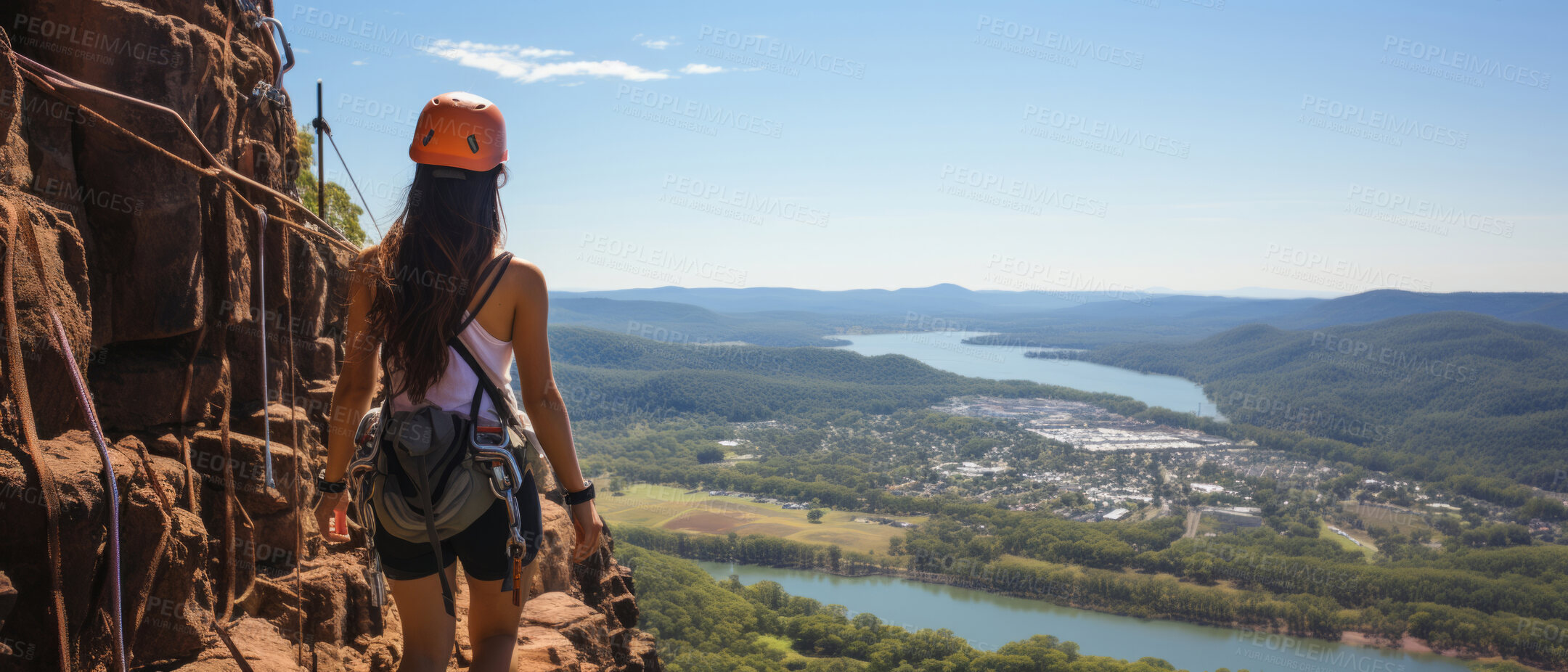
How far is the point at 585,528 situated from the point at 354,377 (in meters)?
0.90

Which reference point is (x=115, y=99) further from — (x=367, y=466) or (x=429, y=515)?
(x=429, y=515)

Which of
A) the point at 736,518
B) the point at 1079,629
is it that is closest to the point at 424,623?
the point at 1079,629

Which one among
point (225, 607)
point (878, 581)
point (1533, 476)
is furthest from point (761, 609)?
point (1533, 476)

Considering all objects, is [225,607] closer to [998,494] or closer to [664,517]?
[664,517]

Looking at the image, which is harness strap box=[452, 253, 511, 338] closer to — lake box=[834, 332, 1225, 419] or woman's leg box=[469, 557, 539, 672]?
woman's leg box=[469, 557, 539, 672]

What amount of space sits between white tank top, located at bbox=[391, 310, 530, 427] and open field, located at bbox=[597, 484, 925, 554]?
218 ft

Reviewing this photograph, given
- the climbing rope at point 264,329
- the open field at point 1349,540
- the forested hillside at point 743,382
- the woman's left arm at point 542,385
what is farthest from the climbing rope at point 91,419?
the forested hillside at point 743,382

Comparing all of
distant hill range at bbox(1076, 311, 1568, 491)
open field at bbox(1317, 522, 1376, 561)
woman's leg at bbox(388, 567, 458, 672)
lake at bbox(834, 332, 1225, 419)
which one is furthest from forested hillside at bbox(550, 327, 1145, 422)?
woman's leg at bbox(388, 567, 458, 672)

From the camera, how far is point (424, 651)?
2.45 meters

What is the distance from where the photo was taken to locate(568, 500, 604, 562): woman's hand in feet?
8.32

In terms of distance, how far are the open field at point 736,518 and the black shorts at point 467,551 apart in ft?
218

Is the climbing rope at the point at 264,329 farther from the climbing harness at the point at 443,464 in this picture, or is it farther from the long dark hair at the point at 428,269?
the climbing harness at the point at 443,464

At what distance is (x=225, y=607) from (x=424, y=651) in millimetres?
2154

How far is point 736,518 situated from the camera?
7538 cm
